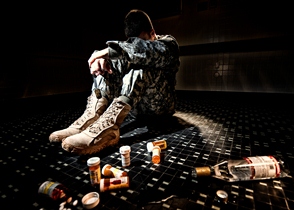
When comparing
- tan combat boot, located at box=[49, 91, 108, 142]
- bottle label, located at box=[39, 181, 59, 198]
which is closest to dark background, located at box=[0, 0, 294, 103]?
tan combat boot, located at box=[49, 91, 108, 142]

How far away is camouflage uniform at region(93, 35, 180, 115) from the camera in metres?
1.07

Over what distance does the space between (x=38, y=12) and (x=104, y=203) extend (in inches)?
114

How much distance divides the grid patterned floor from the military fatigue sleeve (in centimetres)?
65

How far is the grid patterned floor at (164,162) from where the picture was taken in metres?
0.65

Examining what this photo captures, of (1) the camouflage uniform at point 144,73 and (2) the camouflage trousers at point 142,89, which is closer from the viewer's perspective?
(1) the camouflage uniform at point 144,73

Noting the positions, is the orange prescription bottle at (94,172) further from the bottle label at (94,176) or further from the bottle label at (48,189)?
the bottle label at (48,189)

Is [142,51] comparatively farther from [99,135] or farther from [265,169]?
[265,169]

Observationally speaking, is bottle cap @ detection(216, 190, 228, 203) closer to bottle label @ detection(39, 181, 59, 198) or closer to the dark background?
bottle label @ detection(39, 181, 59, 198)

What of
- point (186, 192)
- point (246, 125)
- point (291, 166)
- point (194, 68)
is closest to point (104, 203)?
point (186, 192)

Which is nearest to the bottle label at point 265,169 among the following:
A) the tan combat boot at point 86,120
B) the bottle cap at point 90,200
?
the bottle cap at point 90,200

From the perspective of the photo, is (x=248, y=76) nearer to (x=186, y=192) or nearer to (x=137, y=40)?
(x=137, y=40)

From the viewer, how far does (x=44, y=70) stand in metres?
2.50

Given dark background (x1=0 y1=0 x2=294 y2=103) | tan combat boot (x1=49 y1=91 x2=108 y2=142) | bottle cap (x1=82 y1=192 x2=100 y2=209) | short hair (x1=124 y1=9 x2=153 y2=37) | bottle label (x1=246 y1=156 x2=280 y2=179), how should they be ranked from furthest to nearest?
dark background (x1=0 y1=0 x2=294 y2=103) → short hair (x1=124 y1=9 x2=153 y2=37) → tan combat boot (x1=49 y1=91 x2=108 y2=142) → bottle label (x1=246 y1=156 x2=280 y2=179) → bottle cap (x1=82 y1=192 x2=100 y2=209)

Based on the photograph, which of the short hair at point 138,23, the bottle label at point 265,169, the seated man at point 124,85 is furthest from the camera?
the short hair at point 138,23
